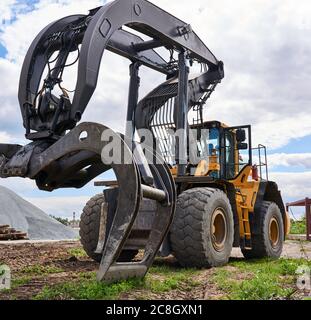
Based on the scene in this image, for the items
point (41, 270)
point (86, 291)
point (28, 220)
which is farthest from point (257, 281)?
point (28, 220)

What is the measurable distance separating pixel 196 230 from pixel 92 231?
71.2 inches

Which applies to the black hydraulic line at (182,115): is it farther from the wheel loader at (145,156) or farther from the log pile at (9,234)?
the log pile at (9,234)

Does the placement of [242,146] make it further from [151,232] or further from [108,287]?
[108,287]

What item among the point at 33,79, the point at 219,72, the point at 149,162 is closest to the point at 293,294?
the point at 149,162

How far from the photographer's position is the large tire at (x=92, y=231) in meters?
7.24

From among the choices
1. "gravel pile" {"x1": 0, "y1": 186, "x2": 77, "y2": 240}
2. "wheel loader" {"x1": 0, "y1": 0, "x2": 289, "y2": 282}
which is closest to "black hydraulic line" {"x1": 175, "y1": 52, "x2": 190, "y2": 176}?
"wheel loader" {"x1": 0, "y1": 0, "x2": 289, "y2": 282}

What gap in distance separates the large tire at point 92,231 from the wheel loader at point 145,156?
2 cm

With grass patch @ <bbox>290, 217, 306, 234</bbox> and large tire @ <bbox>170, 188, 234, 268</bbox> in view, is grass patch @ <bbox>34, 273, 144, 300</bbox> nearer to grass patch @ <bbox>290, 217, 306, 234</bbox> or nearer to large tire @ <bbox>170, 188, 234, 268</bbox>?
large tire @ <bbox>170, 188, 234, 268</bbox>

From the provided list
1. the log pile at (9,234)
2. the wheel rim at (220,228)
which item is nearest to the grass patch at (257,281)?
the wheel rim at (220,228)

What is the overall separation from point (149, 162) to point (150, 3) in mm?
2936

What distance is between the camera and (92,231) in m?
7.29

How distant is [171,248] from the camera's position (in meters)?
6.48

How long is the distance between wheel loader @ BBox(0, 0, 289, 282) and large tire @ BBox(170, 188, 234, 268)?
1 cm

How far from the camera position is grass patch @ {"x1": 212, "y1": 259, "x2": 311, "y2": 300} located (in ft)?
14.9
